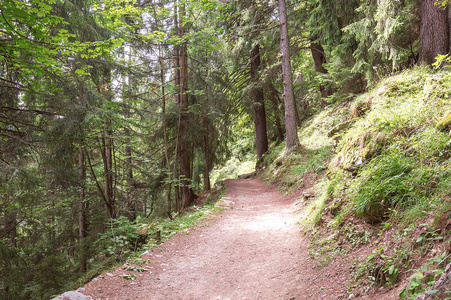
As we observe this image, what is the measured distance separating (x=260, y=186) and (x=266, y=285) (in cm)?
824

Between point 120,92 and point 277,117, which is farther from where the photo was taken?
point 277,117

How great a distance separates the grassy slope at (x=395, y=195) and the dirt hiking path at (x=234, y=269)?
14.9 inches

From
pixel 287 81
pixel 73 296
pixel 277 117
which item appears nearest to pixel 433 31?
pixel 287 81

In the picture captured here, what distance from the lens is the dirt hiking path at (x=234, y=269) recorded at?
11.8 ft

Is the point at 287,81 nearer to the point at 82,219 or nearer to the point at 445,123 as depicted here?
the point at 445,123

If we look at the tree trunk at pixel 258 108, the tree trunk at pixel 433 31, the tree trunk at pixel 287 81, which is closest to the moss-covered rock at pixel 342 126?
the tree trunk at pixel 433 31

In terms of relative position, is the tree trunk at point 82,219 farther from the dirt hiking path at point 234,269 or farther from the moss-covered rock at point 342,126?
the moss-covered rock at point 342,126

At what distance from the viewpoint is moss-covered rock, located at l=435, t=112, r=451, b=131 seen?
360 cm

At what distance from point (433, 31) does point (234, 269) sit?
751 centimetres

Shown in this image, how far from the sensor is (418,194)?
3.20m

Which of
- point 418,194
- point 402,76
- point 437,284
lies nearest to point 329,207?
point 418,194

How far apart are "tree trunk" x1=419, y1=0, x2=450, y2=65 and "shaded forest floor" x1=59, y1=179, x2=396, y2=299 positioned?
17.5 ft

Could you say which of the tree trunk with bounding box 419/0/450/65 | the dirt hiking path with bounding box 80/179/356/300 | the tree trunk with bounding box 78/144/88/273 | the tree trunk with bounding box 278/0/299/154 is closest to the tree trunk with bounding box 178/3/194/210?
the tree trunk with bounding box 78/144/88/273

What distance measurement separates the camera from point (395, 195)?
352cm
